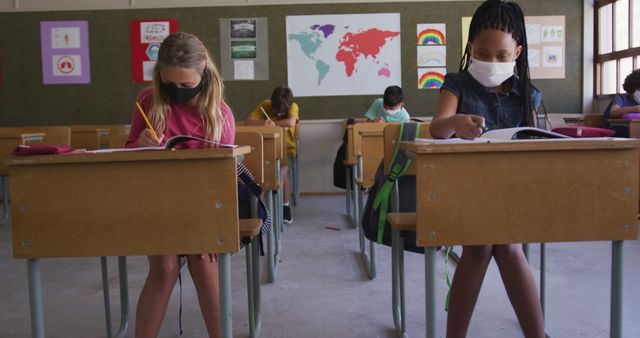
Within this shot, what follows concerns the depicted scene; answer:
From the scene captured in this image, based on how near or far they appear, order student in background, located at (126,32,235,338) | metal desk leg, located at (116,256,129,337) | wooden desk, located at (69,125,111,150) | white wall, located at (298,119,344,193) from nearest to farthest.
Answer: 1. student in background, located at (126,32,235,338)
2. metal desk leg, located at (116,256,129,337)
3. wooden desk, located at (69,125,111,150)
4. white wall, located at (298,119,344,193)

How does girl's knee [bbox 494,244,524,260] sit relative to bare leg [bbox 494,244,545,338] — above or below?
above

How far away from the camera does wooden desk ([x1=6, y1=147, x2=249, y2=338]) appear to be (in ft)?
4.00

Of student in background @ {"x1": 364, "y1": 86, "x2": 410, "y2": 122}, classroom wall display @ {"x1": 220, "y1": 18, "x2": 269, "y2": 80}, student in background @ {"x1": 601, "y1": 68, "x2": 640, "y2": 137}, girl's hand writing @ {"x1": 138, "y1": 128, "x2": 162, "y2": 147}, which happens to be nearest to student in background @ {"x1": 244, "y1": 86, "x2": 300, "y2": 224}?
student in background @ {"x1": 364, "y1": 86, "x2": 410, "y2": 122}

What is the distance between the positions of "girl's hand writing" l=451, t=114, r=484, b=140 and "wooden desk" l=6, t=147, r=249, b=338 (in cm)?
52

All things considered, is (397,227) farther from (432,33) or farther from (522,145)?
(432,33)

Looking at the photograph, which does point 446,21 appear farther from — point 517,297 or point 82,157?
point 82,157

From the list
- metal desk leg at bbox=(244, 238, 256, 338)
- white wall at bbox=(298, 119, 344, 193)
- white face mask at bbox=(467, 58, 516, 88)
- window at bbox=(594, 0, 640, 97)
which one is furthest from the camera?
white wall at bbox=(298, 119, 344, 193)

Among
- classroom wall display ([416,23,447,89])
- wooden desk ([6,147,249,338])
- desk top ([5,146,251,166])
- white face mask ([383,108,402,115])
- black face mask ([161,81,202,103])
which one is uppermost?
classroom wall display ([416,23,447,89])

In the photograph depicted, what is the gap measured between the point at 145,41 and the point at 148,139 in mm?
4475

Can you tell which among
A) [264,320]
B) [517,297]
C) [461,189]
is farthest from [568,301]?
[461,189]

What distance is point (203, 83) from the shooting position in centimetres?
174

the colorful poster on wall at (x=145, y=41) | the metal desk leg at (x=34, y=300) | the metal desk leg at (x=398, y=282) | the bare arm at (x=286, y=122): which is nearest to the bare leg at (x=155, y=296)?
the metal desk leg at (x=34, y=300)

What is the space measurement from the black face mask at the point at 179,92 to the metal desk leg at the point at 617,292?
121 cm

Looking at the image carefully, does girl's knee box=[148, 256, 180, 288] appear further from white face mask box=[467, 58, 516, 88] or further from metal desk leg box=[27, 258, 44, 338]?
white face mask box=[467, 58, 516, 88]
